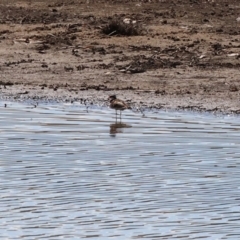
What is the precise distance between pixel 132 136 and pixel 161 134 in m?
0.30

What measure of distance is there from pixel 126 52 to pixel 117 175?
6.11 m

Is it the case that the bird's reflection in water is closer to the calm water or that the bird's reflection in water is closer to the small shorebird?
the calm water

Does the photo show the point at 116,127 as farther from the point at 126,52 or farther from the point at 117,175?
the point at 126,52

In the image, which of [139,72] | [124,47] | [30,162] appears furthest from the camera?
Result: [124,47]

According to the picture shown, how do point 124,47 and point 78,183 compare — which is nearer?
point 78,183

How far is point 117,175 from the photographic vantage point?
943 centimetres

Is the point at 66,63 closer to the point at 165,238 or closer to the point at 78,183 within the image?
the point at 78,183

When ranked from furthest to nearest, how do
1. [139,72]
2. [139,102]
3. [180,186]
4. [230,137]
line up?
[139,72], [139,102], [230,137], [180,186]

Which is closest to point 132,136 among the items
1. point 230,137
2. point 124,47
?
point 230,137

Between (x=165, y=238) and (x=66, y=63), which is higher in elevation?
(x=66, y=63)

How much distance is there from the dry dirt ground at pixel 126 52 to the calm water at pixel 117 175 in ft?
3.55

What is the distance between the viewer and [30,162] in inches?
390

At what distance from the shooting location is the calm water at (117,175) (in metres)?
7.95

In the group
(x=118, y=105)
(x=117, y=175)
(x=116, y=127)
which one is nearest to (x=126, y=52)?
(x=118, y=105)
